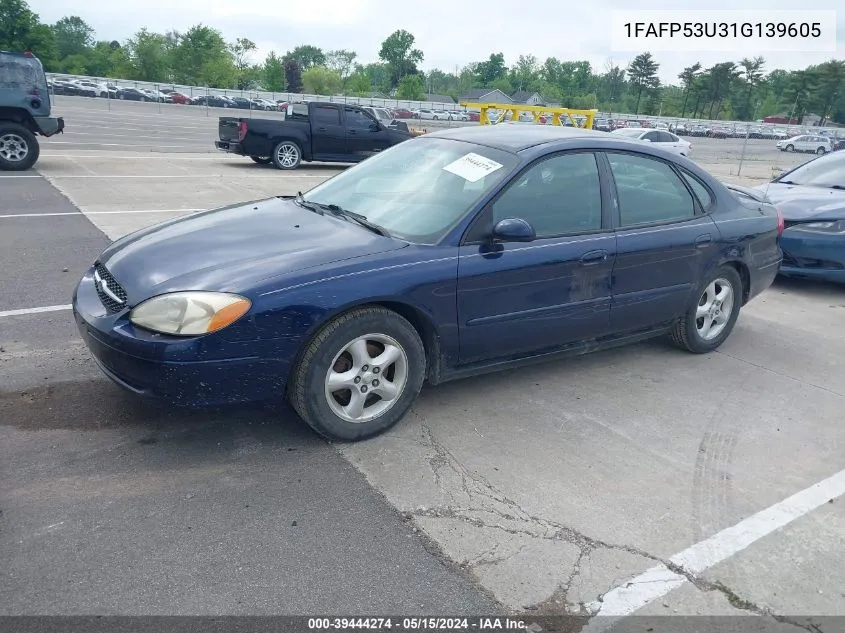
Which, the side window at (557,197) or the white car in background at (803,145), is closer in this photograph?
the side window at (557,197)

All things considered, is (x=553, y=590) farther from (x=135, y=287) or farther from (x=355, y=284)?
(x=135, y=287)

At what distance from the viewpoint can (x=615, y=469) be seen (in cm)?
355

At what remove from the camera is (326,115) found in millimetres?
16641

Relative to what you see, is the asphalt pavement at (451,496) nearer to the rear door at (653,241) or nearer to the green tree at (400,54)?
the rear door at (653,241)

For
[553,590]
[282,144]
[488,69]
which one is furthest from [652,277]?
[488,69]

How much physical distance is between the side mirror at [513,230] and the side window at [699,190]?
71.1 inches

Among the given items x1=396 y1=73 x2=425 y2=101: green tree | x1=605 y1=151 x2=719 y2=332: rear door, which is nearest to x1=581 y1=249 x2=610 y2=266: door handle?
x1=605 y1=151 x2=719 y2=332: rear door

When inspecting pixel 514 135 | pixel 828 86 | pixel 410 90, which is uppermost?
pixel 828 86

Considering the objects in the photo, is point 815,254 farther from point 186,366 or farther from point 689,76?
point 689,76

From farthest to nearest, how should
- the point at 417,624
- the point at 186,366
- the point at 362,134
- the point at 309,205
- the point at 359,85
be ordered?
the point at 359,85 < the point at 362,134 < the point at 309,205 < the point at 186,366 < the point at 417,624

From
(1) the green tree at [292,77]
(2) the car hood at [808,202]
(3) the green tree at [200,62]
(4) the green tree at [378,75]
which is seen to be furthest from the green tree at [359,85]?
(2) the car hood at [808,202]

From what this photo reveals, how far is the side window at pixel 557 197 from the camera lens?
4.03 meters

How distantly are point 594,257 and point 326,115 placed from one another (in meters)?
13.5

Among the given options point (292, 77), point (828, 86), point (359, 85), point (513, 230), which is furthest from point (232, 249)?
point (359, 85)
